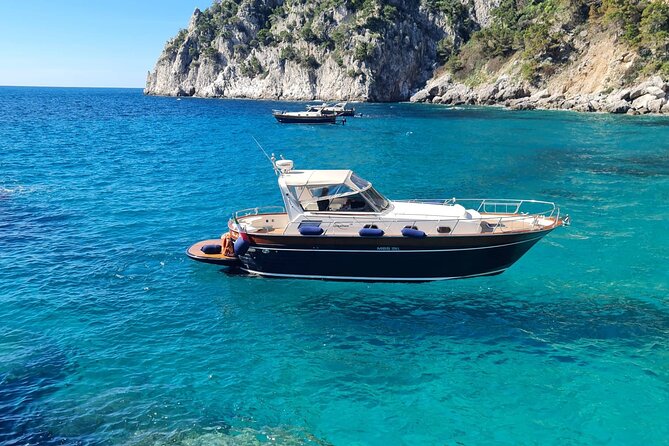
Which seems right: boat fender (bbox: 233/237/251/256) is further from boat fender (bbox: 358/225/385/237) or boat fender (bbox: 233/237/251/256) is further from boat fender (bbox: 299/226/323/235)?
boat fender (bbox: 358/225/385/237)

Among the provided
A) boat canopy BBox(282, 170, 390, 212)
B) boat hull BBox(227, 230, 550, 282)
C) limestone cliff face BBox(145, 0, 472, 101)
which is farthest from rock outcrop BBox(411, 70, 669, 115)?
boat canopy BBox(282, 170, 390, 212)

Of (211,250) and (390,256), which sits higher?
(390,256)

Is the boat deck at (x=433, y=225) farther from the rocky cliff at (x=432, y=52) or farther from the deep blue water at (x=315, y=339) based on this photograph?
the rocky cliff at (x=432, y=52)

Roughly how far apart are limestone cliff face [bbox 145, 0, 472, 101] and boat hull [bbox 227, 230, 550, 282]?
101 metres

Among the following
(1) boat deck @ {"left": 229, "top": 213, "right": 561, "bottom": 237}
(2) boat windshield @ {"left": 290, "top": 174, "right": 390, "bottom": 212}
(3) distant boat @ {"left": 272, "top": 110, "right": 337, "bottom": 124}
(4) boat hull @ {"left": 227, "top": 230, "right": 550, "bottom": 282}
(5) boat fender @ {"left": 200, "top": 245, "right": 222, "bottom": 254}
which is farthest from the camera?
(3) distant boat @ {"left": 272, "top": 110, "right": 337, "bottom": 124}

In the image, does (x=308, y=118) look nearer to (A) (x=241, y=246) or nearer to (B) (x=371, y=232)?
(A) (x=241, y=246)

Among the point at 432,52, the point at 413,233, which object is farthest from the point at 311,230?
the point at 432,52

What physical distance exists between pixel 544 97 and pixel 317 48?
62020 millimetres

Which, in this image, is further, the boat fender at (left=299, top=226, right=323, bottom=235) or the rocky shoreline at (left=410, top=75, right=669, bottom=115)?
the rocky shoreline at (left=410, top=75, right=669, bottom=115)

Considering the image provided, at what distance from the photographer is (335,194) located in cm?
1806

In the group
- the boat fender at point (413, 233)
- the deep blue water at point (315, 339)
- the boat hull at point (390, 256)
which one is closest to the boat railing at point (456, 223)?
the boat hull at point (390, 256)

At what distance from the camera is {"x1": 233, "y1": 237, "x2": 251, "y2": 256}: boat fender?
18047 mm

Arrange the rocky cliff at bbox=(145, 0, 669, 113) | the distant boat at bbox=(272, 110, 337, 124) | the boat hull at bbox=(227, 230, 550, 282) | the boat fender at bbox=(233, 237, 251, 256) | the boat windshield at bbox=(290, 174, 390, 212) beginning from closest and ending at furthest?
the boat hull at bbox=(227, 230, 550, 282)
the boat windshield at bbox=(290, 174, 390, 212)
the boat fender at bbox=(233, 237, 251, 256)
the rocky cliff at bbox=(145, 0, 669, 113)
the distant boat at bbox=(272, 110, 337, 124)

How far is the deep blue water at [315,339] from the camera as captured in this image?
11047 mm
